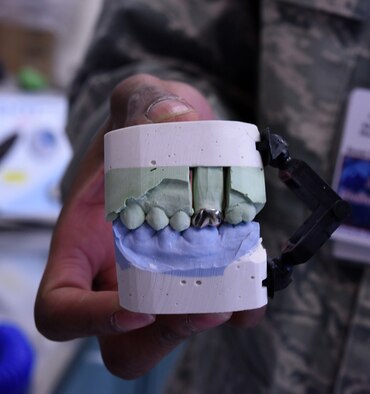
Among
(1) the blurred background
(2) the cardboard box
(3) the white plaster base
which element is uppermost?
(3) the white plaster base

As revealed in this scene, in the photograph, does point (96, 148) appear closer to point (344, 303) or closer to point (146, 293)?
point (146, 293)

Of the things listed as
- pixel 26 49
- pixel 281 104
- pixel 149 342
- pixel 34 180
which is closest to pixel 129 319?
pixel 149 342

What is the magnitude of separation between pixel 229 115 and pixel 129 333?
296mm

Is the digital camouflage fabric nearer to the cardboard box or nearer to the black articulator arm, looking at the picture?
the black articulator arm

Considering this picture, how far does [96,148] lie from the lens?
0.37 m

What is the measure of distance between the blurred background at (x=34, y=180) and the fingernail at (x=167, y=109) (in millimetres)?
366

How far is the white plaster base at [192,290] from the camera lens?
27 centimetres

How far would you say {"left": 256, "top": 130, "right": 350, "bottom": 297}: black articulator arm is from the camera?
29 cm

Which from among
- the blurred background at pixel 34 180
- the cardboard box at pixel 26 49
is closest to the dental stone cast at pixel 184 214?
the blurred background at pixel 34 180

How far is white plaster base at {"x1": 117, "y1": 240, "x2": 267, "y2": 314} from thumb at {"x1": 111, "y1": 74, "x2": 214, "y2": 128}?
9cm

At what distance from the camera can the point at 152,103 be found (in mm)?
300

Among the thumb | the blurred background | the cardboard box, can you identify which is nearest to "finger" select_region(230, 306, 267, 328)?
the thumb

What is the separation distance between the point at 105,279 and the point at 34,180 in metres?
0.72

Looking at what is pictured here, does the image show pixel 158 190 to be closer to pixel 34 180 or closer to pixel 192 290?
pixel 192 290
